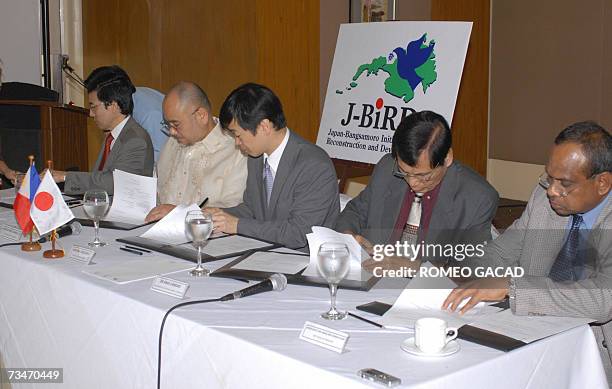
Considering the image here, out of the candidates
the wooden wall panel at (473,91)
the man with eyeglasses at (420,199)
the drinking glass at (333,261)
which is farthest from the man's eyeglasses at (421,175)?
the wooden wall panel at (473,91)

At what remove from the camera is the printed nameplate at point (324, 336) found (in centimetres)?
181

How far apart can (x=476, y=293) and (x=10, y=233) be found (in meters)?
1.81

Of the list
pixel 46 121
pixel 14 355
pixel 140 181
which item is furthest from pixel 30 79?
pixel 14 355

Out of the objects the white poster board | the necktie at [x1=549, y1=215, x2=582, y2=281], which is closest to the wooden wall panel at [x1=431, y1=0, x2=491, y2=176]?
the white poster board

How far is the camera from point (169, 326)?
6.97ft

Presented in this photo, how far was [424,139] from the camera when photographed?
2.77m

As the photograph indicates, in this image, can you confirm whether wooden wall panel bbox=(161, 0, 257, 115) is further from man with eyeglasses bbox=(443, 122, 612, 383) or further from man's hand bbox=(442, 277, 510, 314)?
man's hand bbox=(442, 277, 510, 314)

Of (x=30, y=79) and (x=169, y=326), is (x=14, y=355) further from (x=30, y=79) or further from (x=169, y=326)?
(x=30, y=79)

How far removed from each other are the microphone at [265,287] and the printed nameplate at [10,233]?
1.13m

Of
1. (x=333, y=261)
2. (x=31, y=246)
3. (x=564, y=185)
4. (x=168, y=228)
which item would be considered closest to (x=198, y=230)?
(x=168, y=228)

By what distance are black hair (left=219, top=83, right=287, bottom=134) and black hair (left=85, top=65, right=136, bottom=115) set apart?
3.82 ft

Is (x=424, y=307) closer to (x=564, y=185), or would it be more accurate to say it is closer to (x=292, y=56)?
(x=564, y=185)

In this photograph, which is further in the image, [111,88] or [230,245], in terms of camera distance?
[111,88]

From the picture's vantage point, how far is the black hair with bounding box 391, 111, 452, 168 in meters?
2.77
